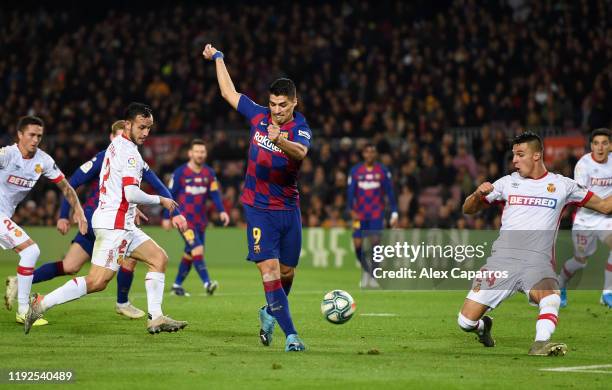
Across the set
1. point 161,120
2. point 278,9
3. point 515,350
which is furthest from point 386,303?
point 278,9

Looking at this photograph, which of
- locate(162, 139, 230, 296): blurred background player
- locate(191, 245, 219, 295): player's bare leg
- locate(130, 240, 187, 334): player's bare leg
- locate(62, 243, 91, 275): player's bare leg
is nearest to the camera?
locate(130, 240, 187, 334): player's bare leg

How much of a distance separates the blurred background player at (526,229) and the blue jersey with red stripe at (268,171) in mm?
1745

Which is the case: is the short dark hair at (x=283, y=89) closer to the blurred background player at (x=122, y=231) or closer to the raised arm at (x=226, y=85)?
the raised arm at (x=226, y=85)

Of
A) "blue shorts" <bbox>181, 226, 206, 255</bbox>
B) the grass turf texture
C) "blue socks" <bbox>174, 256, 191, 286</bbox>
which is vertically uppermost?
"blue shorts" <bbox>181, 226, 206, 255</bbox>

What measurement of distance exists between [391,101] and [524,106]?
3624 mm

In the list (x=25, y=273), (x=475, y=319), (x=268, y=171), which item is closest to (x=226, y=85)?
(x=268, y=171)

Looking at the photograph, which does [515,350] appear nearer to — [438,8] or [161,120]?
[161,120]

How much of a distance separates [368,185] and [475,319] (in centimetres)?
1048

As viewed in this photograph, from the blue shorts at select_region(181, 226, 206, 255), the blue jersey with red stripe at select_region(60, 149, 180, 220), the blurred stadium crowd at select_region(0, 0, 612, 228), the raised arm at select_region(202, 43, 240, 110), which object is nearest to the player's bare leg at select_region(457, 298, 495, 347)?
the raised arm at select_region(202, 43, 240, 110)

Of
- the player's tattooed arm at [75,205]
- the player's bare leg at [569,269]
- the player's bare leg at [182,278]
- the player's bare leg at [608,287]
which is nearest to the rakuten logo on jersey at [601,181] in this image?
the player's bare leg at [608,287]

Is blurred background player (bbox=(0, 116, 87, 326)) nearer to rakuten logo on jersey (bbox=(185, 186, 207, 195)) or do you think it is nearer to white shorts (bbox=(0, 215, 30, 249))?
white shorts (bbox=(0, 215, 30, 249))

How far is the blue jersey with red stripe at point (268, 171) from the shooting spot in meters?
9.52

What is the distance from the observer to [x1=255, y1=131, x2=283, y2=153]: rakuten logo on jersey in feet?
31.1

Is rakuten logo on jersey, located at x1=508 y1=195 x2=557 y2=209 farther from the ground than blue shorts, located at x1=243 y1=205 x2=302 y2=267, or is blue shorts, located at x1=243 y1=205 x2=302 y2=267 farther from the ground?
rakuten logo on jersey, located at x1=508 y1=195 x2=557 y2=209
